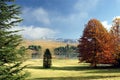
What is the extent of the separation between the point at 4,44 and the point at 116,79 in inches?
831

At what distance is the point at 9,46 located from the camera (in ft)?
60.3

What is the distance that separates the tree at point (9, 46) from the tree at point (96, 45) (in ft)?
152

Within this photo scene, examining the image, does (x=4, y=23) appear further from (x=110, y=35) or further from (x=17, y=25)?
(x=110, y=35)

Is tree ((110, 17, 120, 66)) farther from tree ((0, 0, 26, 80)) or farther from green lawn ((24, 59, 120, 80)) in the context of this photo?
tree ((0, 0, 26, 80))

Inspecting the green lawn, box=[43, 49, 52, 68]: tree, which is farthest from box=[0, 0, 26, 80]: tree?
box=[43, 49, 52, 68]: tree

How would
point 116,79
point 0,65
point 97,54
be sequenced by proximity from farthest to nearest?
1. point 97,54
2. point 116,79
3. point 0,65

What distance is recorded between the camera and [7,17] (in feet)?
60.4

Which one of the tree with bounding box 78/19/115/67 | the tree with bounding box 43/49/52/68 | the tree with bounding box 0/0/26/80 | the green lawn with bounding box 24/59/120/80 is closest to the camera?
the tree with bounding box 0/0/26/80

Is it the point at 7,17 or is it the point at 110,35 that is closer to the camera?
the point at 7,17

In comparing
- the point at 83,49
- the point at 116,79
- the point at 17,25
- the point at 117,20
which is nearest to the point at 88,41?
the point at 83,49

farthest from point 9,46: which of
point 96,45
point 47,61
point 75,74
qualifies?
point 47,61

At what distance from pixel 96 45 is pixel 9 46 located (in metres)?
48.3

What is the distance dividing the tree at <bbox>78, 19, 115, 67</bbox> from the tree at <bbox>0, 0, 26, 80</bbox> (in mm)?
46358

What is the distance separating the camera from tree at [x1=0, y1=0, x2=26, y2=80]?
711 inches
